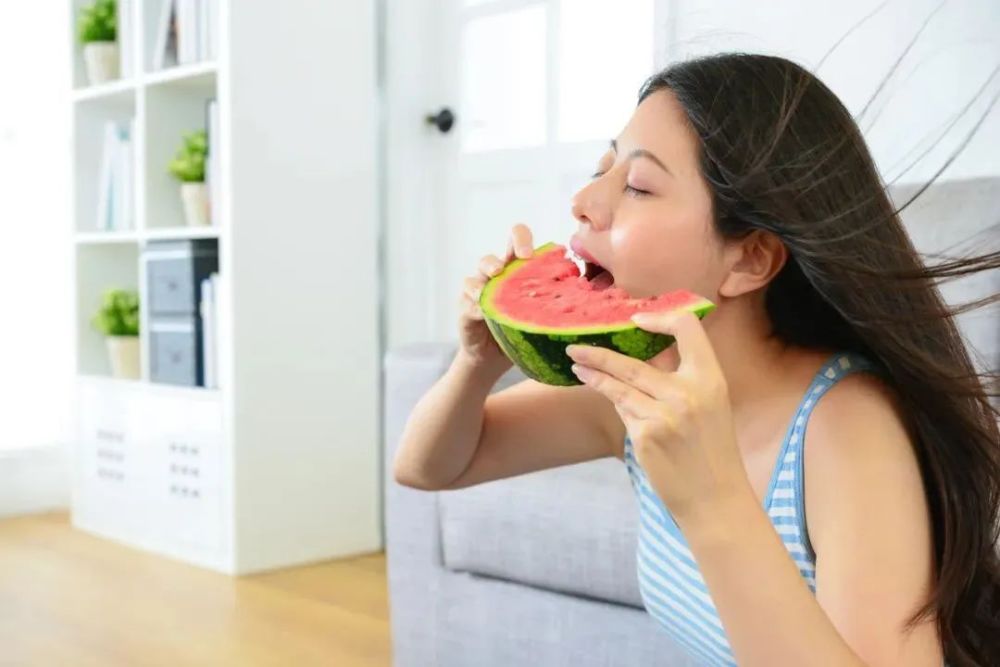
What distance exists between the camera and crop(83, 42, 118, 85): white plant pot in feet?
12.4

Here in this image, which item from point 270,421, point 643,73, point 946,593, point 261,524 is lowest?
point 261,524

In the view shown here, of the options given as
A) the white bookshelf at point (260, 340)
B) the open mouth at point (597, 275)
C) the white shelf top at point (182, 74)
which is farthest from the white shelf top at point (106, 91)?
the open mouth at point (597, 275)

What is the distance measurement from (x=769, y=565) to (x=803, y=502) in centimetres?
17

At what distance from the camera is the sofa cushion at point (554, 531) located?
1.79 m

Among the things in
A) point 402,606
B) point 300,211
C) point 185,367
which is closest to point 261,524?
point 185,367

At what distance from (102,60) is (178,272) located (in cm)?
86

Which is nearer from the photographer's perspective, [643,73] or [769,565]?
[769,565]

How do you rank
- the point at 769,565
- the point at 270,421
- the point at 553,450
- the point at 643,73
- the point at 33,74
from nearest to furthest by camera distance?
the point at 769,565 < the point at 553,450 < the point at 643,73 < the point at 270,421 < the point at 33,74

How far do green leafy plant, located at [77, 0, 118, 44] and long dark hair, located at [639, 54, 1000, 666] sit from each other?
3184 millimetres

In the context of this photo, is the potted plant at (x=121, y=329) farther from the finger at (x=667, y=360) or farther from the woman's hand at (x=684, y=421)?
the woman's hand at (x=684, y=421)

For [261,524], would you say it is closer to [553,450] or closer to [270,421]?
[270,421]

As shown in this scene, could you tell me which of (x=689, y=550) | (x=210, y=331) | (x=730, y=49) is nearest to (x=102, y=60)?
(x=210, y=331)

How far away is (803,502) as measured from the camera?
98 centimetres

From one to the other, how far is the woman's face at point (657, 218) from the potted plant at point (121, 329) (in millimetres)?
3017
